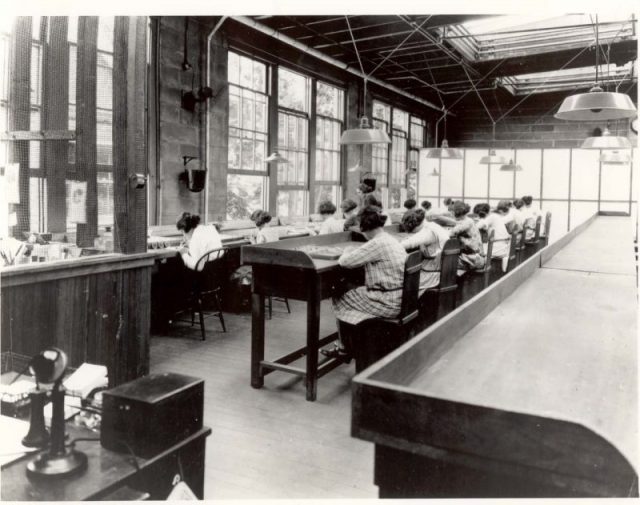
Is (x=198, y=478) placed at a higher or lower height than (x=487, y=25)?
lower

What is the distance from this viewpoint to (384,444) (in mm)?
1188

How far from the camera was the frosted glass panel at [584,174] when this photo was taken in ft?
40.9

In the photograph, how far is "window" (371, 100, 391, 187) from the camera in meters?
11.2

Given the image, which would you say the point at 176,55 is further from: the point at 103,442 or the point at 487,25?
the point at 103,442

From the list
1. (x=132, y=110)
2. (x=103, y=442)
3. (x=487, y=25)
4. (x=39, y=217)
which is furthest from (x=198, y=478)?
(x=487, y=25)

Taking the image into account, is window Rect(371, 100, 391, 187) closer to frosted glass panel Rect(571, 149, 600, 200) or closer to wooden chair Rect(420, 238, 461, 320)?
frosted glass panel Rect(571, 149, 600, 200)

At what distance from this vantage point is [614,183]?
12.3 metres

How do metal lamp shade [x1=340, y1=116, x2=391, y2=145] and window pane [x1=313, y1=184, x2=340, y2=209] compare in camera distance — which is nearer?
metal lamp shade [x1=340, y1=116, x2=391, y2=145]

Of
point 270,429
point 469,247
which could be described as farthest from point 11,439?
point 469,247

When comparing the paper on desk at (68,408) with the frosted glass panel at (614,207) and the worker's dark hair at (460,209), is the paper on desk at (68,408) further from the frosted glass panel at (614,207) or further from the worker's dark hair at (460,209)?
the frosted glass panel at (614,207)

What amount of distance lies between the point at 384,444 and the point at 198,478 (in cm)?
65

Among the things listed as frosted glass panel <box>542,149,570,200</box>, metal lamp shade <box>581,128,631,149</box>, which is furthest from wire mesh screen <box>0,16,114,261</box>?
frosted glass panel <box>542,149,570,200</box>

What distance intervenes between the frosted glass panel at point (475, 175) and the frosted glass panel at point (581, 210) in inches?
75.7

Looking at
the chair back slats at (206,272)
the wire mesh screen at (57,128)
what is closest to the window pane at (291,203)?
the chair back slats at (206,272)
